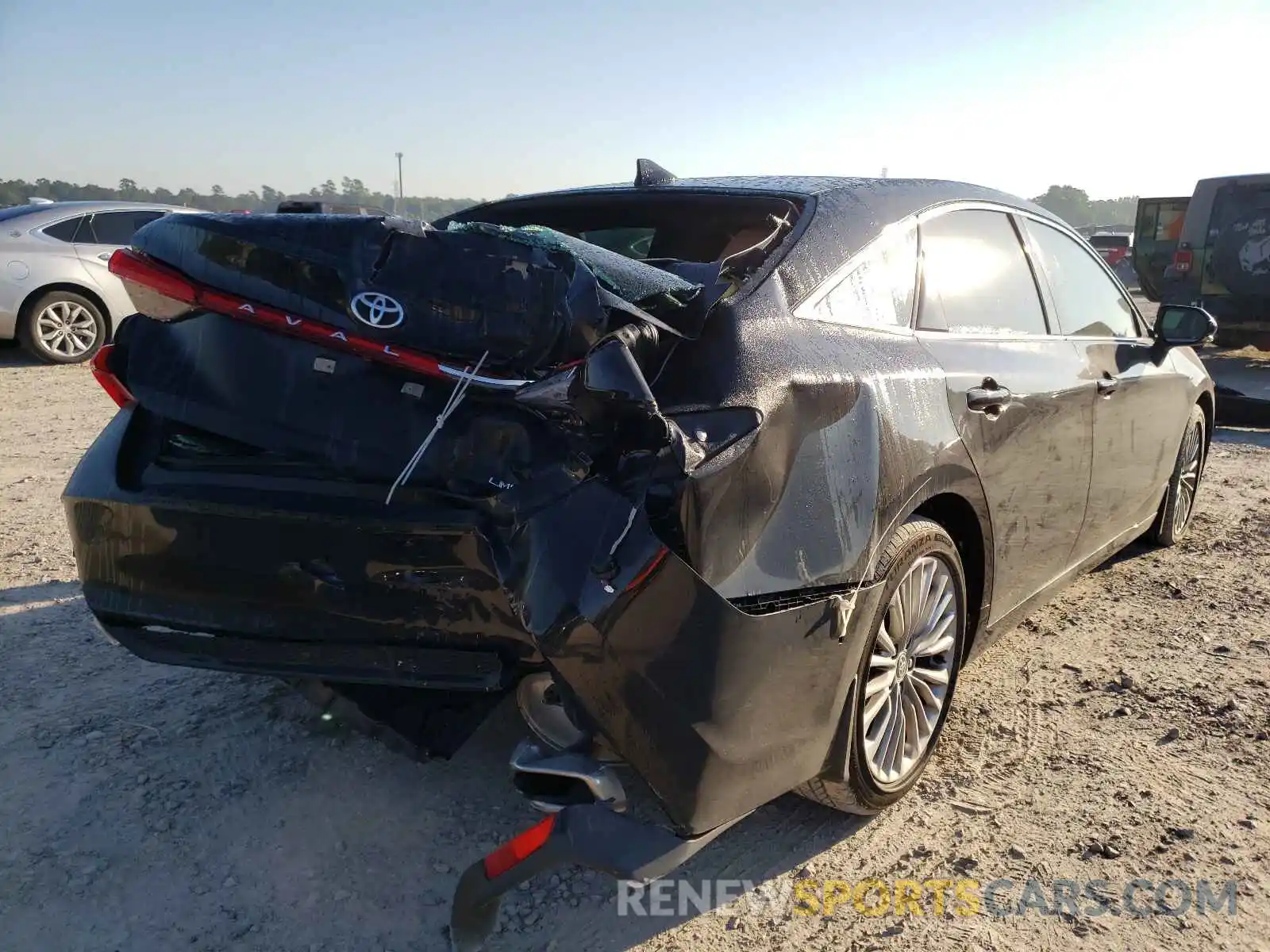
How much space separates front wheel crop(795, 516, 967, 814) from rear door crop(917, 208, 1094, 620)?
0.31 m

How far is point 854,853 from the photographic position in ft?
8.05

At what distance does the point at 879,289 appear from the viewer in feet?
8.58

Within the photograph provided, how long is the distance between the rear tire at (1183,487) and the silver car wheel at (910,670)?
2.51 m

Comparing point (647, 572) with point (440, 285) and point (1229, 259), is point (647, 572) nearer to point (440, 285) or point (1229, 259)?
point (440, 285)

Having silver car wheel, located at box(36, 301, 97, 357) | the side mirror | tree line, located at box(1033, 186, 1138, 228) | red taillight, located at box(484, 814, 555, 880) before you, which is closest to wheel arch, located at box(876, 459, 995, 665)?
red taillight, located at box(484, 814, 555, 880)

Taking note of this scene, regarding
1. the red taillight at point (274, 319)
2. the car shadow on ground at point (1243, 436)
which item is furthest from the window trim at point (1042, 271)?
the car shadow on ground at point (1243, 436)

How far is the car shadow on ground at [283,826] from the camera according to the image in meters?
2.17

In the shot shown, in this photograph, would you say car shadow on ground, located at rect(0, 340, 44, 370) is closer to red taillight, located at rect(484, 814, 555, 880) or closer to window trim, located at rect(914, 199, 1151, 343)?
window trim, located at rect(914, 199, 1151, 343)

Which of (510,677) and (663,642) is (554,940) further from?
(663,642)

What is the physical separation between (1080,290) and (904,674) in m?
2.03

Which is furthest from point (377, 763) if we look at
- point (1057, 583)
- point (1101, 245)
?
point (1101, 245)

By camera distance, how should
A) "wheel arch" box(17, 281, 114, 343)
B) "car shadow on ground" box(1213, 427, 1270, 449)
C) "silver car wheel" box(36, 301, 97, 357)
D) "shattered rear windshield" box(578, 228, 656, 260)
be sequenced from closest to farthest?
"shattered rear windshield" box(578, 228, 656, 260) → "car shadow on ground" box(1213, 427, 1270, 449) → "wheel arch" box(17, 281, 114, 343) → "silver car wheel" box(36, 301, 97, 357)

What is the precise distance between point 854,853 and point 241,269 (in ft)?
6.69

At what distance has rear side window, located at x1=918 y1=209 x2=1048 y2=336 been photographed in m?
2.86
